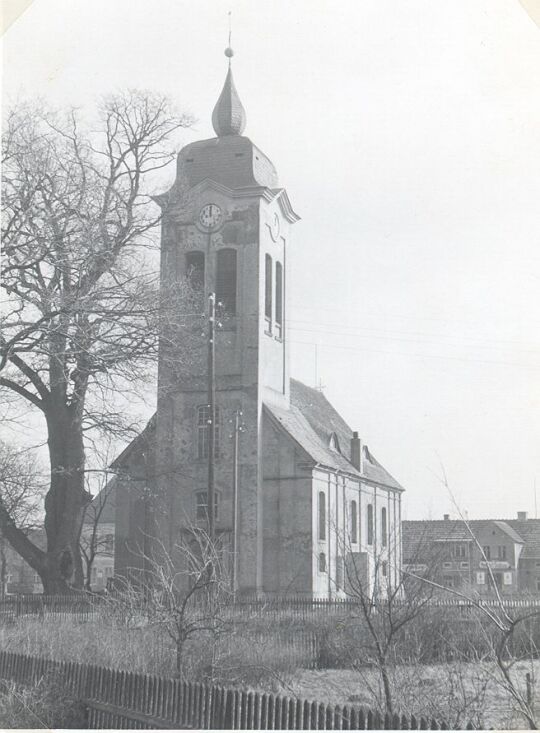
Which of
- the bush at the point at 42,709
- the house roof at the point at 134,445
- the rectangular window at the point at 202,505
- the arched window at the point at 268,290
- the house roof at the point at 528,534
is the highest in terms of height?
the arched window at the point at 268,290

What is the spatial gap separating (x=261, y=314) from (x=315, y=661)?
→ 61.9ft

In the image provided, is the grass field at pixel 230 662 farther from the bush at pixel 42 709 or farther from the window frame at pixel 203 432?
the window frame at pixel 203 432

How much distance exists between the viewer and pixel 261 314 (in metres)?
36.6

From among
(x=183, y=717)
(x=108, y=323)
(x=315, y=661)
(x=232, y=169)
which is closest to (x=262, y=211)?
(x=232, y=169)

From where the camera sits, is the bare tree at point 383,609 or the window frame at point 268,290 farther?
the window frame at point 268,290

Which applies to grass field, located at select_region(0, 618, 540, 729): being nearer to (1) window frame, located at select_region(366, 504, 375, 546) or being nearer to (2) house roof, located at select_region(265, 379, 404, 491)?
(2) house roof, located at select_region(265, 379, 404, 491)

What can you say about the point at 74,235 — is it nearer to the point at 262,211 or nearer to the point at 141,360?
the point at 141,360

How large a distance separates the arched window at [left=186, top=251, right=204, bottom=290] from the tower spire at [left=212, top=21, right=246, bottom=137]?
17.6 ft

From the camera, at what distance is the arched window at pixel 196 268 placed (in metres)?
36.6

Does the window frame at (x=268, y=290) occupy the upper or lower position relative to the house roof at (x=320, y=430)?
upper

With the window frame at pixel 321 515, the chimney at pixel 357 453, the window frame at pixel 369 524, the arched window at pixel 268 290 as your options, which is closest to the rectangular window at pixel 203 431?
the arched window at pixel 268 290

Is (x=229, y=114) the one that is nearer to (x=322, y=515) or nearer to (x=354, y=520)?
(x=322, y=515)

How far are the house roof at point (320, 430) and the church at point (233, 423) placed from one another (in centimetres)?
29

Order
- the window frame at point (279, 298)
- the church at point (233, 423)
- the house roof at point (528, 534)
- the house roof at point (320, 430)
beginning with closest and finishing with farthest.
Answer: the church at point (233, 423) → the house roof at point (320, 430) → the window frame at point (279, 298) → the house roof at point (528, 534)
